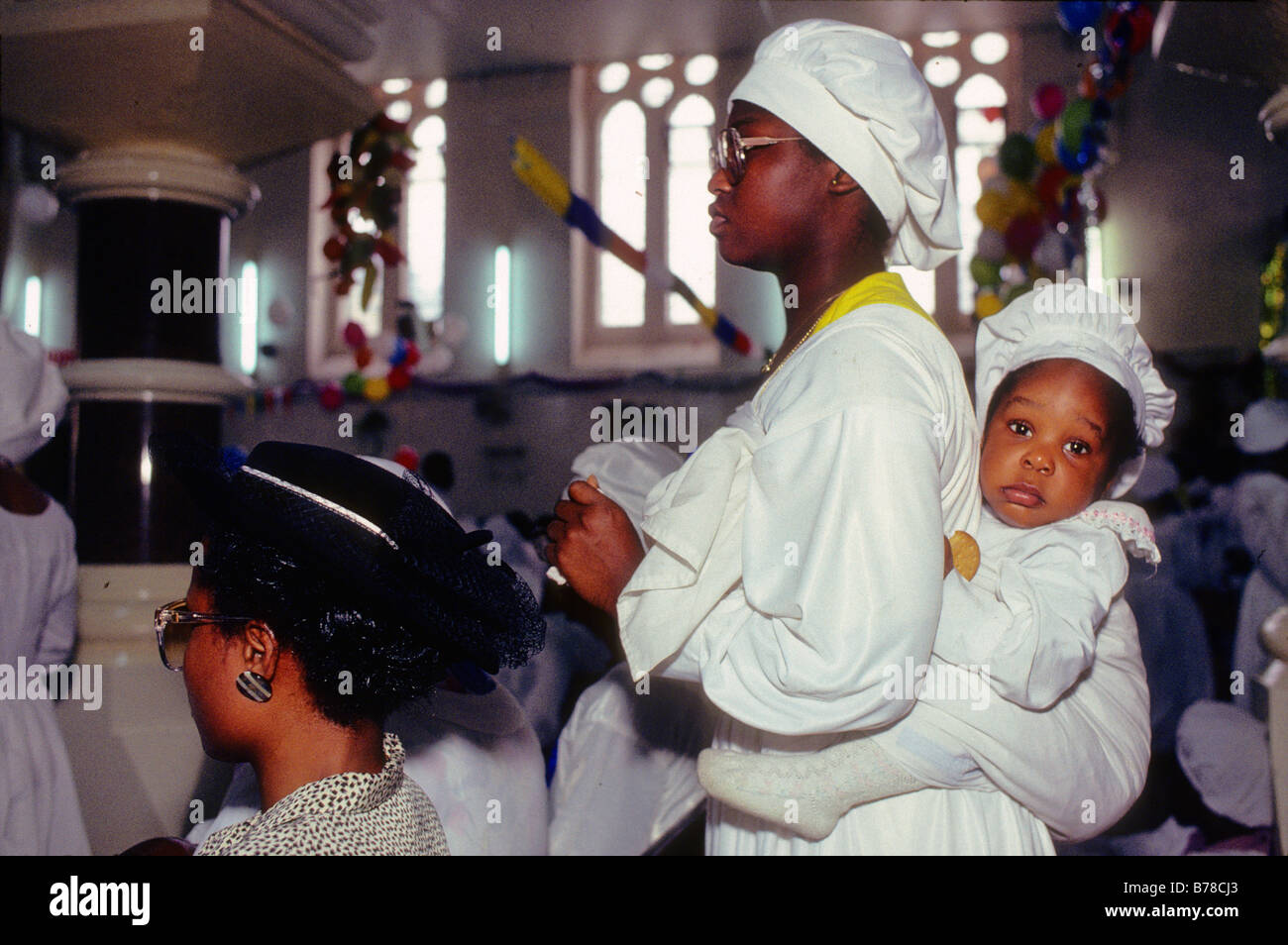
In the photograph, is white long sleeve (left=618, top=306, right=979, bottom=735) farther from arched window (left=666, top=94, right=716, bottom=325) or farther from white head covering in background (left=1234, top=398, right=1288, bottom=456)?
arched window (left=666, top=94, right=716, bottom=325)

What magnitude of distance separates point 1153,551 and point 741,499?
72 centimetres

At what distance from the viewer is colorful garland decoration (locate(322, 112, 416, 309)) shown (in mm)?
6797

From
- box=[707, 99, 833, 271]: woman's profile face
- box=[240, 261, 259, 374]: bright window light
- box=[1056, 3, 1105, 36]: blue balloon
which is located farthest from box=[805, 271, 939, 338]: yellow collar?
box=[240, 261, 259, 374]: bright window light

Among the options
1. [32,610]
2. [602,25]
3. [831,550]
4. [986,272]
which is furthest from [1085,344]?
[986,272]

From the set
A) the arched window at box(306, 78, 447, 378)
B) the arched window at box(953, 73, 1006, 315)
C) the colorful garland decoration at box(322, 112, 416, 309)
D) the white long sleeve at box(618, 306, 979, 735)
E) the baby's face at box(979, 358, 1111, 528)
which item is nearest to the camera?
the white long sleeve at box(618, 306, 979, 735)

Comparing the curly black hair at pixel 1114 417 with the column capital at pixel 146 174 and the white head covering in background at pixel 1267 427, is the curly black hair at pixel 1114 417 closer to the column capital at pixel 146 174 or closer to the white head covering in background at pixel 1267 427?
the column capital at pixel 146 174

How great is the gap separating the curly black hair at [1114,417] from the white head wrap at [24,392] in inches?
86.2

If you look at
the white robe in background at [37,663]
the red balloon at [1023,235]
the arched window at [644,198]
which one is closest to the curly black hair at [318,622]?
the white robe in background at [37,663]

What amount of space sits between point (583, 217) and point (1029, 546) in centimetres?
356

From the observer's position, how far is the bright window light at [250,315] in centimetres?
945

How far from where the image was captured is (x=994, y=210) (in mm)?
6191

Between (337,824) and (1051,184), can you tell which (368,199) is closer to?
(1051,184)

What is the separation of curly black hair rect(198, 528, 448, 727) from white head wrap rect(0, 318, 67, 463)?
1.56 m

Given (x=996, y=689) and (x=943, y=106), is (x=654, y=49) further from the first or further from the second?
(x=996, y=689)
